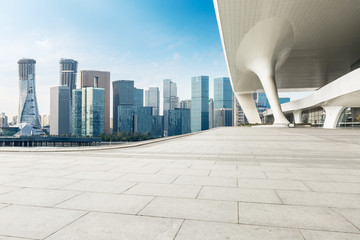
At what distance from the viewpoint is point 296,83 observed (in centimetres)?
Result: 6631

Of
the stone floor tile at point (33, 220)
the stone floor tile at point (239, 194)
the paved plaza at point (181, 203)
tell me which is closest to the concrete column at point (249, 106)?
the paved plaza at point (181, 203)

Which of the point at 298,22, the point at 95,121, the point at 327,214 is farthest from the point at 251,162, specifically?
the point at 95,121

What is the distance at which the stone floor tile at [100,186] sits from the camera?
416 centimetres

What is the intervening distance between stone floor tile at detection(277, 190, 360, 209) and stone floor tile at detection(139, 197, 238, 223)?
1.00 m

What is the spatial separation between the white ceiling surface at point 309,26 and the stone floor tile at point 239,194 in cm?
2610

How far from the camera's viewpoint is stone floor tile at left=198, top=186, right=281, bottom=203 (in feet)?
12.0

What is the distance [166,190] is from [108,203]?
109 centimetres

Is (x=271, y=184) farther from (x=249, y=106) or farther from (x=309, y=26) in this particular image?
(x=249, y=106)

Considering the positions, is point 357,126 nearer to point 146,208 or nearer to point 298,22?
point 298,22

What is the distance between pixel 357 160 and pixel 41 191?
28.5 feet

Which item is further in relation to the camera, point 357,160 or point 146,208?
point 357,160

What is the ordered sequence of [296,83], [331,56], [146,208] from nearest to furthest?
[146,208] < [331,56] < [296,83]

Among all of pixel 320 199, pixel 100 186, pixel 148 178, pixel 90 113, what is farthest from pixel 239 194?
pixel 90 113

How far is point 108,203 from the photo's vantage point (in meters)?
3.46
